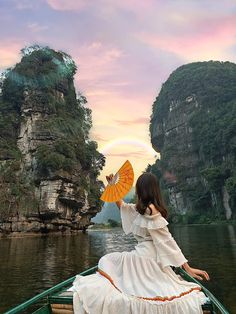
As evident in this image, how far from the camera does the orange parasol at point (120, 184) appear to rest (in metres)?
3.82

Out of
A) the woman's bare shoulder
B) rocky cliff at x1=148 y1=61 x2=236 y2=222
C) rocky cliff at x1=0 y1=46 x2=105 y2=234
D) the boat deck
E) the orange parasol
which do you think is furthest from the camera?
rocky cliff at x1=148 y1=61 x2=236 y2=222

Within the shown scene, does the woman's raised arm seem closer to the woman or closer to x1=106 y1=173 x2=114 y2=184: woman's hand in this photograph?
x1=106 y1=173 x2=114 y2=184: woman's hand

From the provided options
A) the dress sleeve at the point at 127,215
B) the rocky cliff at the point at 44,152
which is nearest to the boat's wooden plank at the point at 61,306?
the dress sleeve at the point at 127,215

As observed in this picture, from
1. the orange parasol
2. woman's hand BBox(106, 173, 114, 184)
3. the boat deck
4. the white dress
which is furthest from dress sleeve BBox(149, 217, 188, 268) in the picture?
the boat deck

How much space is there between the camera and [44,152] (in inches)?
1553

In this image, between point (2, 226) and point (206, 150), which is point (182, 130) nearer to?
point (206, 150)

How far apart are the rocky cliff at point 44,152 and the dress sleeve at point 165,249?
1371 inches

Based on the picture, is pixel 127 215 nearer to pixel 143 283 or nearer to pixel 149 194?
pixel 149 194

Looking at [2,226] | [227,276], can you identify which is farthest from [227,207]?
[227,276]

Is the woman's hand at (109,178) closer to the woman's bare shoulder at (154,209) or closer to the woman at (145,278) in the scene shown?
the woman at (145,278)

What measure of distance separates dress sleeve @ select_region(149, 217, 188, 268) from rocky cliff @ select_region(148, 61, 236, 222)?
59.2 m

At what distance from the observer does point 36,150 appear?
1620 inches

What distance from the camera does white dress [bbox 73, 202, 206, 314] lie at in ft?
10.3

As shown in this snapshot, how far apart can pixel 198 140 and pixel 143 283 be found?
3272 inches
